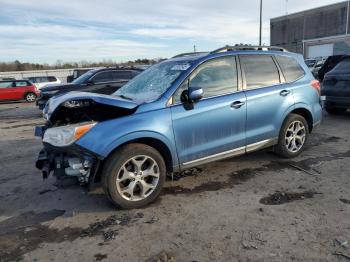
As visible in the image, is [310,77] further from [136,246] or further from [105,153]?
[136,246]

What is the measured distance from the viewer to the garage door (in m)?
43.7

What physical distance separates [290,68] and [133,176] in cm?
329

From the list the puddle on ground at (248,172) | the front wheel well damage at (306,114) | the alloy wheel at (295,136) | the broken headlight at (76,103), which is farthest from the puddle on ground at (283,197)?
the broken headlight at (76,103)

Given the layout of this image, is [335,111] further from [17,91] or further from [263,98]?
[17,91]


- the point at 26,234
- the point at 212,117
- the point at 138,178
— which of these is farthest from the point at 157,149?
the point at 26,234

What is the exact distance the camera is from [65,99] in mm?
4230

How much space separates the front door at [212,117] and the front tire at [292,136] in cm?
94

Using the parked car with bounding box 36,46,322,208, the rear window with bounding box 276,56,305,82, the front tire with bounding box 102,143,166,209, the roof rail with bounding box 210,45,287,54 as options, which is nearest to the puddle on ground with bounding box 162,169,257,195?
the parked car with bounding box 36,46,322,208

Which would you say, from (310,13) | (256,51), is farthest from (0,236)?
(310,13)

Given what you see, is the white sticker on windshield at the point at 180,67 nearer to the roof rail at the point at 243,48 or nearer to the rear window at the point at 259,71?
the roof rail at the point at 243,48

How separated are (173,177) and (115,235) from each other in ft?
5.75

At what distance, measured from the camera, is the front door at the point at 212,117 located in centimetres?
455

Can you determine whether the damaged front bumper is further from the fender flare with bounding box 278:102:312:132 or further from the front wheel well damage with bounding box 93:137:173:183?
the fender flare with bounding box 278:102:312:132

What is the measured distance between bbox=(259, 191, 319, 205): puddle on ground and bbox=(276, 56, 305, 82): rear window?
204cm
